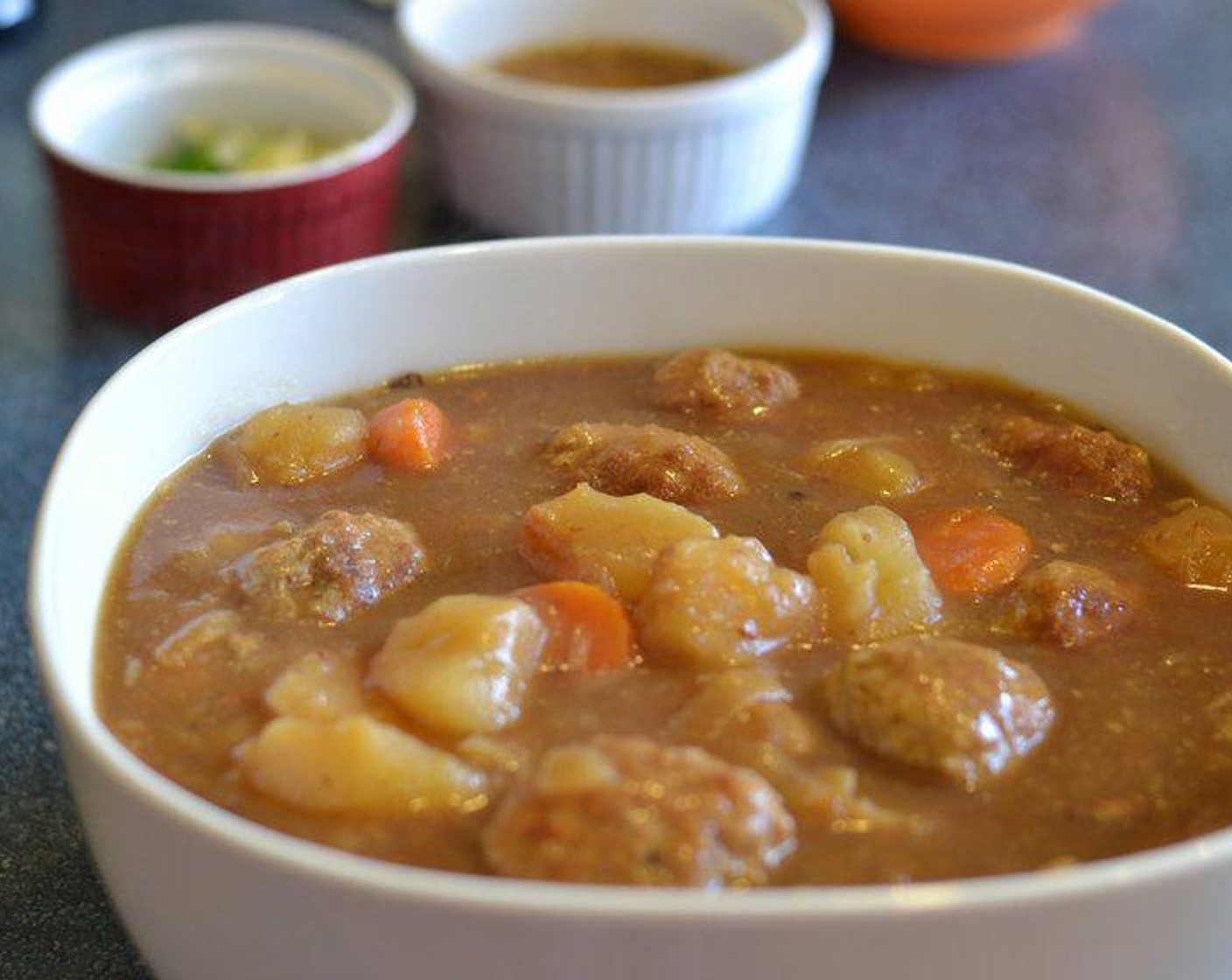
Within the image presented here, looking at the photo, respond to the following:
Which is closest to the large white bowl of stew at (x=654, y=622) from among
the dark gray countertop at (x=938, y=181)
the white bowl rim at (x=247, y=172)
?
the dark gray countertop at (x=938, y=181)

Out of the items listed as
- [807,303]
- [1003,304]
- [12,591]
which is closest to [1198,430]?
[1003,304]

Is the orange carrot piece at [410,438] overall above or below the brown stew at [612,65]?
above

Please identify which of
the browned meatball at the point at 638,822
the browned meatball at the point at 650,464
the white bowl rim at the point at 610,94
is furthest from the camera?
the white bowl rim at the point at 610,94

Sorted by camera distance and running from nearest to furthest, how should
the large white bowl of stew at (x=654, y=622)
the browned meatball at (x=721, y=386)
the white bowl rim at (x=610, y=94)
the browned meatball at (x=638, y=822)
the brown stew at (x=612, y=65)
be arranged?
the large white bowl of stew at (x=654, y=622), the browned meatball at (x=638, y=822), the browned meatball at (x=721, y=386), the white bowl rim at (x=610, y=94), the brown stew at (x=612, y=65)

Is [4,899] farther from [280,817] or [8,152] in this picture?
[8,152]

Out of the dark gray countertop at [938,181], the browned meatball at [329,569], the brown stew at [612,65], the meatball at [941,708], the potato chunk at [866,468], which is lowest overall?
the dark gray countertop at [938,181]

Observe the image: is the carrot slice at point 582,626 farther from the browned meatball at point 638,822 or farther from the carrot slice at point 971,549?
the carrot slice at point 971,549

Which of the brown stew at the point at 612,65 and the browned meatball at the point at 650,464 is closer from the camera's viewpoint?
the browned meatball at the point at 650,464

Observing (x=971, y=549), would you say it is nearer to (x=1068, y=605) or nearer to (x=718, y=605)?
(x=1068, y=605)

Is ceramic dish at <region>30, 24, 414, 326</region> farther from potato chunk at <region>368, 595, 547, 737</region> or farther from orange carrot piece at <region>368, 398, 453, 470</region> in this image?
potato chunk at <region>368, 595, 547, 737</region>
